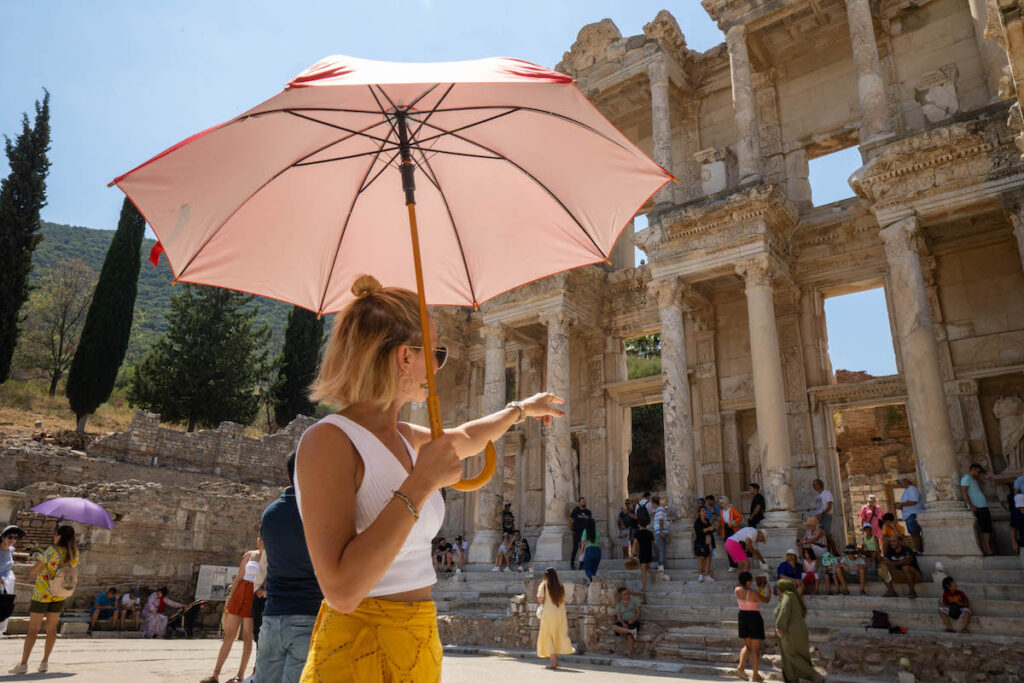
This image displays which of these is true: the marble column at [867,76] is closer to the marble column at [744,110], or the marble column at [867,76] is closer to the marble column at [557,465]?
the marble column at [744,110]

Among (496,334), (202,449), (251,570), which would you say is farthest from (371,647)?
(202,449)

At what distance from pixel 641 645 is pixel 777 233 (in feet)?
32.3

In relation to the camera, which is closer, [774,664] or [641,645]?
[774,664]

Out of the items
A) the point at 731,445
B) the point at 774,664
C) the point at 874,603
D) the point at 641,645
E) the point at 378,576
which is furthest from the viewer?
the point at 731,445

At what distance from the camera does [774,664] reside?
9.28m

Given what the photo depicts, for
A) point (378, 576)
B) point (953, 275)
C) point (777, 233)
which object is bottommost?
point (378, 576)

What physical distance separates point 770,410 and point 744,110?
7672 millimetres

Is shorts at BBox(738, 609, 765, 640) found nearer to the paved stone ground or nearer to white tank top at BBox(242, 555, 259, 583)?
the paved stone ground

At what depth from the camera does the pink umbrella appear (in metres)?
3.04

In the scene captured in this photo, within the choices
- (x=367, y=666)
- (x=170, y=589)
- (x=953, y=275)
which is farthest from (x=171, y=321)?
(x=367, y=666)

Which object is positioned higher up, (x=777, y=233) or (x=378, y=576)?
(x=777, y=233)

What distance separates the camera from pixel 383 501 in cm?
162

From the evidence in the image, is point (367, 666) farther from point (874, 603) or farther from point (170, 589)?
point (170, 589)

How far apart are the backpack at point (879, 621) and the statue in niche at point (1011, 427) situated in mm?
5897
